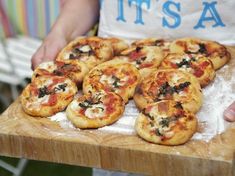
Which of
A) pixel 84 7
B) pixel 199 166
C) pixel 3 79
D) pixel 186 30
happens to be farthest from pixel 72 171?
pixel 199 166

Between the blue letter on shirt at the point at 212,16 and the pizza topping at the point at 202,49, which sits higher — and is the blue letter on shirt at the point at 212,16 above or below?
above

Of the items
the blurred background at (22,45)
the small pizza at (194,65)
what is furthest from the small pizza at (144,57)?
the blurred background at (22,45)

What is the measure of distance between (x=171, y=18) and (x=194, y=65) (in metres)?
0.28

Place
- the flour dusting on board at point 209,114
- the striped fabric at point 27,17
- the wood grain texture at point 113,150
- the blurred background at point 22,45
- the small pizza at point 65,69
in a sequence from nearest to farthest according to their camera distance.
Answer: the wood grain texture at point 113,150, the flour dusting on board at point 209,114, the small pizza at point 65,69, the blurred background at point 22,45, the striped fabric at point 27,17

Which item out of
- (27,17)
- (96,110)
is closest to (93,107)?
(96,110)

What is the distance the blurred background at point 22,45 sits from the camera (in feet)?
8.82

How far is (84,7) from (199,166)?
93cm

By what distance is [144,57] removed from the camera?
1.64 m

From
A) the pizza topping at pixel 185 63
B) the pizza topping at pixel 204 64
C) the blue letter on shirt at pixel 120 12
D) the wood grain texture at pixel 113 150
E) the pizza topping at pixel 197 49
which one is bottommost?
the wood grain texture at pixel 113 150

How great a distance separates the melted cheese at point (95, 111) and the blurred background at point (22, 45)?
49.6 inches

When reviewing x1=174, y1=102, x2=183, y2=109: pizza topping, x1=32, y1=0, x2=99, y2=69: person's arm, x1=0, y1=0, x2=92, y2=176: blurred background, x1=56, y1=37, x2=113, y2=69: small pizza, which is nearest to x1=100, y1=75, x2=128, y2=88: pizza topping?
x1=56, y1=37, x2=113, y2=69: small pizza

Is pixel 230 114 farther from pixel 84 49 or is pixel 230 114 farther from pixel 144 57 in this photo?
pixel 84 49

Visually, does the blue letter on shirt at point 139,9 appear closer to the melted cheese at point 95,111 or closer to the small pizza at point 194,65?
the small pizza at point 194,65

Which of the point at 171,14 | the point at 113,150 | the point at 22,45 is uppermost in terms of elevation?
the point at 171,14
